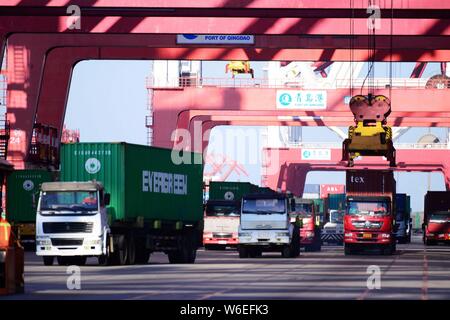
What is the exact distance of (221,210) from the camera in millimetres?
56312

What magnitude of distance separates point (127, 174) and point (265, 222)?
9838 mm

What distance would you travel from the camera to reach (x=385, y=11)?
37438mm

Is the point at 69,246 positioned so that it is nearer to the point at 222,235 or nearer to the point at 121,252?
the point at 121,252

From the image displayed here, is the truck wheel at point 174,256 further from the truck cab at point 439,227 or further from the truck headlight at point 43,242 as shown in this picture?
the truck cab at point 439,227

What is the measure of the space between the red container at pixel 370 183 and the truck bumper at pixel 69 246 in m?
24.3

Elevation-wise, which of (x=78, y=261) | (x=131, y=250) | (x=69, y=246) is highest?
(x=69, y=246)

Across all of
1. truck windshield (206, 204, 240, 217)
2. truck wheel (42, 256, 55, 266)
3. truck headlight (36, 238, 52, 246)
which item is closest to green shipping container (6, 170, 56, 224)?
truck windshield (206, 204, 240, 217)

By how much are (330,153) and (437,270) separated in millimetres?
71290

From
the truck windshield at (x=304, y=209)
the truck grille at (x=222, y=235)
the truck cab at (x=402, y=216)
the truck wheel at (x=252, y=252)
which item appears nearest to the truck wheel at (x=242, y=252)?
the truck wheel at (x=252, y=252)

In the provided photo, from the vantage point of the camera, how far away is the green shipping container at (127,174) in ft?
125

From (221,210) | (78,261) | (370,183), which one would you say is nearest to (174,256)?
(78,261)

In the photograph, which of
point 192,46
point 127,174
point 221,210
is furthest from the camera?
point 221,210

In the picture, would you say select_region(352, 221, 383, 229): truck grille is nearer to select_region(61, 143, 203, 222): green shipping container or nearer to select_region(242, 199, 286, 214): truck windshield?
select_region(242, 199, 286, 214): truck windshield

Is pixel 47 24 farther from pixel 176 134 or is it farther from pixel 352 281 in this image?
pixel 176 134
